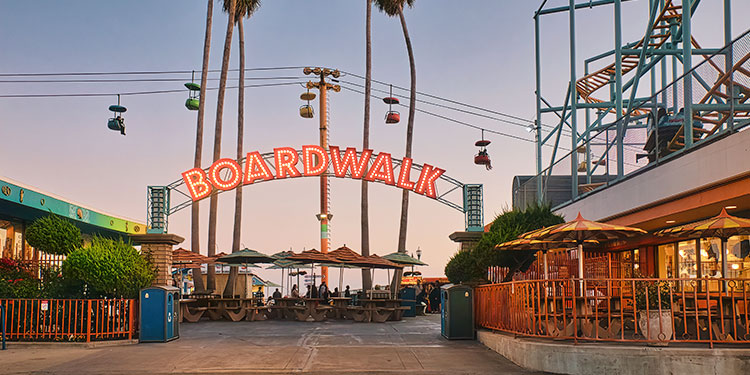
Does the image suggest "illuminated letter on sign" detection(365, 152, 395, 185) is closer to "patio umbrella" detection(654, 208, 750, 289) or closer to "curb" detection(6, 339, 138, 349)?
"curb" detection(6, 339, 138, 349)

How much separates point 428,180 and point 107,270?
10.9m

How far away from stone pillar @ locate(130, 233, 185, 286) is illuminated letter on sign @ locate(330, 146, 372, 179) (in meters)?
5.99

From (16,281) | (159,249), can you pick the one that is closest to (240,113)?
(159,249)

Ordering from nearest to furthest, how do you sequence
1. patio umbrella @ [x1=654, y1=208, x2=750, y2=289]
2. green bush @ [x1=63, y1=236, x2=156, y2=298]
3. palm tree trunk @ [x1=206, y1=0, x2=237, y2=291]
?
patio umbrella @ [x1=654, y1=208, x2=750, y2=289]
green bush @ [x1=63, y1=236, x2=156, y2=298]
palm tree trunk @ [x1=206, y1=0, x2=237, y2=291]

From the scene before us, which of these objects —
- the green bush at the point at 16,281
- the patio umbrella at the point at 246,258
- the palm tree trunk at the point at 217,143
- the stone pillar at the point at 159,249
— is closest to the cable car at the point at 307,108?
the palm tree trunk at the point at 217,143

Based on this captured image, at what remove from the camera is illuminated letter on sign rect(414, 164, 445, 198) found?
22562mm

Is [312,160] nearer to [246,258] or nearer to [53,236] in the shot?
[246,258]

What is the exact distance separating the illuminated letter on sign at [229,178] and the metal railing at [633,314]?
36.7 ft

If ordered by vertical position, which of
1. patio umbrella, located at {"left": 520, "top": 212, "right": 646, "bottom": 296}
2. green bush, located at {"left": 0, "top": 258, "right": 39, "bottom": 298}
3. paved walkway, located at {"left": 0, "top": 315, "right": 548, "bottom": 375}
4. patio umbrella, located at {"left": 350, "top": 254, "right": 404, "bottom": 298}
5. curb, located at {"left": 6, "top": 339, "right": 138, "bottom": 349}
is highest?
patio umbrella, located at {"left": 520, "top": 212, "right": 646, "bottom": 296}

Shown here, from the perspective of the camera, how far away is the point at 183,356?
42.1ft

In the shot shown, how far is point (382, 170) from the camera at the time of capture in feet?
74.8

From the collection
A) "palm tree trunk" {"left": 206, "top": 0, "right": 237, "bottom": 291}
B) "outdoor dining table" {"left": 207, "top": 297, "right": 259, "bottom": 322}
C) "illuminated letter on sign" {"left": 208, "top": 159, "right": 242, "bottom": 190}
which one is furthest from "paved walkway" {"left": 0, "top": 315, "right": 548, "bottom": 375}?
"palm tree trunk" {"left": 206, "top": 0, "right": 237, "bottom": 291}

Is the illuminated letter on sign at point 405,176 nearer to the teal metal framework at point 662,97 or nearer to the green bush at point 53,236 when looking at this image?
the teal metal framework at point 662,97

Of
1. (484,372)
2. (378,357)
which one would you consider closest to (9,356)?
(378,357)
